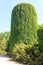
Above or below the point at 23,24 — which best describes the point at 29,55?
below

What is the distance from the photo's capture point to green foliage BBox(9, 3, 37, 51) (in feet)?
42.8

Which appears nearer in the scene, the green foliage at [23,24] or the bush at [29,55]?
the bush at [29,55]

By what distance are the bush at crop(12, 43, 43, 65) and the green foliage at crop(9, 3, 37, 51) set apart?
154cm

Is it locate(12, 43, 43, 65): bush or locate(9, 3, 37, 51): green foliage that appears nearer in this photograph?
locate(12, 43, 43, 65): bush

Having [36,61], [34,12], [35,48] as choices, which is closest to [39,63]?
[36,61]

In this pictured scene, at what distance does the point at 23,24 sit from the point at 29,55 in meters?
3.26

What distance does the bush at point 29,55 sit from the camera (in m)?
10.3

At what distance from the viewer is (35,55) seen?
10617 millimetres

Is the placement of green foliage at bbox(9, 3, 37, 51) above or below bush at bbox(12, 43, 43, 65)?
above

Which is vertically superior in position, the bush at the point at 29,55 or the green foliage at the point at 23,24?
the green foliage at the point at 23,24

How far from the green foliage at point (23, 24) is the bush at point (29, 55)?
1.54 m

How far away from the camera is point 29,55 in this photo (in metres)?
10.7

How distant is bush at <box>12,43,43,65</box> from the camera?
10312 millimetres

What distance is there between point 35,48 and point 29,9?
408 cm
